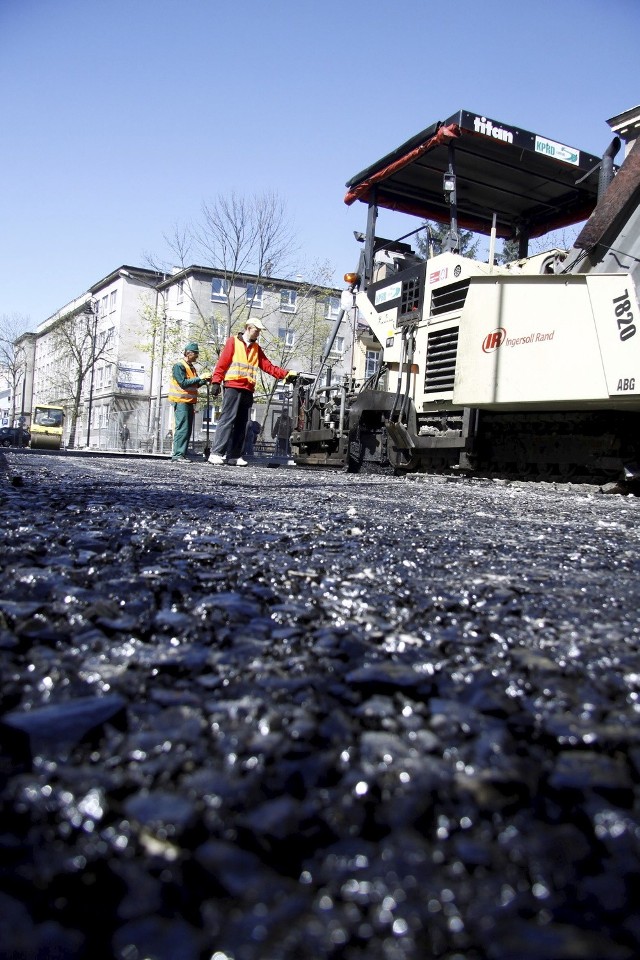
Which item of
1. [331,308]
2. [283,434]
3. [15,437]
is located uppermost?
[331,308]

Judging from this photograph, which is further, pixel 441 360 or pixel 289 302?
pixel 289 302

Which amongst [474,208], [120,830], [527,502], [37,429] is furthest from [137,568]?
[37,429]

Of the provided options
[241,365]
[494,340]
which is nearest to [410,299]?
[494,340]

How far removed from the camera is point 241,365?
10656 mm

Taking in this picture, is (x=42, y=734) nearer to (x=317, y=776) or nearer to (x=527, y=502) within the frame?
(x=317, y=776)

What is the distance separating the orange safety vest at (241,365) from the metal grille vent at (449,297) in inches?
113

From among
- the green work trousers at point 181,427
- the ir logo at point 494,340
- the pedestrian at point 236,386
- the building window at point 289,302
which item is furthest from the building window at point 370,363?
the building window at point 289,302

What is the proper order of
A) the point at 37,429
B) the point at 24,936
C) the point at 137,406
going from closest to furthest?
the point at 24,936, the point at 37,429, the point at 137,406

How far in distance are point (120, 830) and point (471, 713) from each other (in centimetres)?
38

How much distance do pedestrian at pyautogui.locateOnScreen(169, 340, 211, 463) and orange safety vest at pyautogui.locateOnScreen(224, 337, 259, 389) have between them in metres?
1.19

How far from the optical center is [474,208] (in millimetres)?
10117

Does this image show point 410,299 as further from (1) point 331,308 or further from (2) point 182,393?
(1) point 331,308

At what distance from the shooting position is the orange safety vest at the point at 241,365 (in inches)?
417

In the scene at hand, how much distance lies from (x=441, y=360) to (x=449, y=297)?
0.79 metres
